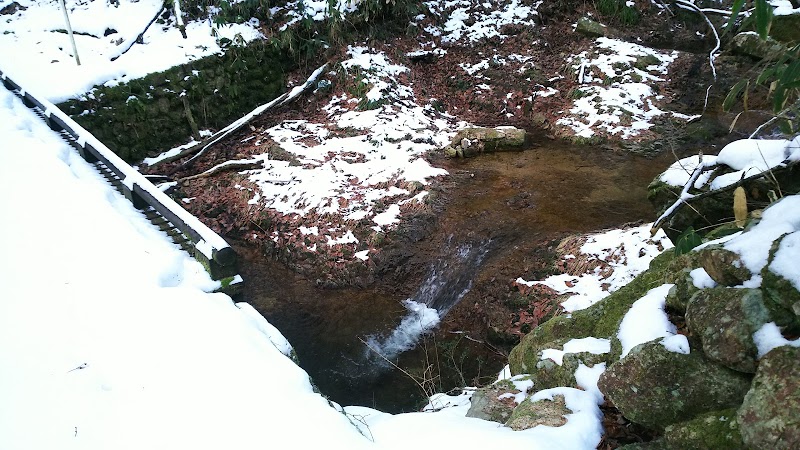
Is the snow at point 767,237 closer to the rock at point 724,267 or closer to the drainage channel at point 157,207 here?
the rock at point 724,267

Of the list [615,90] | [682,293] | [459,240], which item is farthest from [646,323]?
[615,90]

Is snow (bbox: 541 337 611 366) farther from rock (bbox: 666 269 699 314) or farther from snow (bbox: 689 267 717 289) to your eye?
snow (bbox: 689 267 717 289)

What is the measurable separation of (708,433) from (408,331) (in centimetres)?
427

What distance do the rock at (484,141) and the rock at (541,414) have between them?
6482 mm

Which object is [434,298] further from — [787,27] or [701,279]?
[787,27]

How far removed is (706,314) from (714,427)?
1.64 ft

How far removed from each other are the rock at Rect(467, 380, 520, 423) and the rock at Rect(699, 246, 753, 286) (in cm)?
159

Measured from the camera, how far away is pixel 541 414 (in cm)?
272

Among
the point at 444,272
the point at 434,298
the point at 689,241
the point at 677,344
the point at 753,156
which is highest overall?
the point at 753,156

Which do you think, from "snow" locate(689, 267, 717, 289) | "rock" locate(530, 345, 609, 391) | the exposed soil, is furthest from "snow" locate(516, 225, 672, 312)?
"snow" locate(689, 267, 717, 289)

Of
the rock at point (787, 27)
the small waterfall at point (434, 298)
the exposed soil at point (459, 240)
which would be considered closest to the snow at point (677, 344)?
the exposed soil at point (459, 240)

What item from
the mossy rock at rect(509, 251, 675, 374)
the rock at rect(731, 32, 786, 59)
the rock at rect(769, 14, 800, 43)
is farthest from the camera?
the rock at rect(731, 32, 786, 59)

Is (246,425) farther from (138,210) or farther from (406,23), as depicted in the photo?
(406,23)

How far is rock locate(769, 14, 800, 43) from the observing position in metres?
8.48
